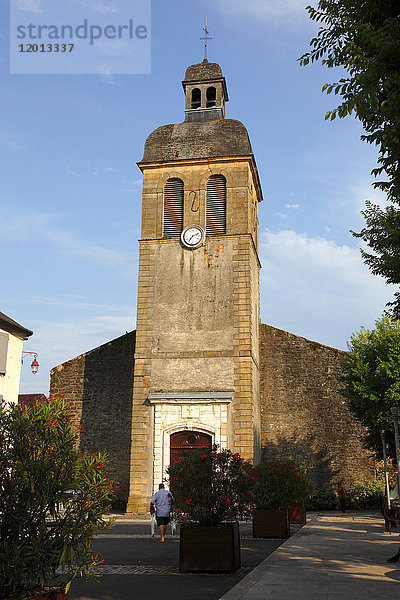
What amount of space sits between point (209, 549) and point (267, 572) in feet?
3.07

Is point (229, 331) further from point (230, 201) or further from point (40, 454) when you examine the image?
point (40, 454)

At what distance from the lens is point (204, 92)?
25.8 m

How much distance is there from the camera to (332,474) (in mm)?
23422

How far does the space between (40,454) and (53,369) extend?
2106 centimetres

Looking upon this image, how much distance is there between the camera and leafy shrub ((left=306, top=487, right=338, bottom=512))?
75.6ft

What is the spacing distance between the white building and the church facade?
4183 millimetres

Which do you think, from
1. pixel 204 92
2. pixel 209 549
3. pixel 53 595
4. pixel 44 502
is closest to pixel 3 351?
pixel 209 549

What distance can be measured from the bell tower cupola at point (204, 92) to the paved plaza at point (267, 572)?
1815cm

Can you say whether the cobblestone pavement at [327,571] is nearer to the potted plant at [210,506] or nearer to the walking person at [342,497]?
the potted plant at [210,506]

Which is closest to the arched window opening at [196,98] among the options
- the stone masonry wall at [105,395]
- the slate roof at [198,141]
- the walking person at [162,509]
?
the slate roof at [198,141]

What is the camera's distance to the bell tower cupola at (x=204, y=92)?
83.5 ft

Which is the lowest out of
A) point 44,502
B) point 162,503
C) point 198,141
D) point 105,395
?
point 162,503

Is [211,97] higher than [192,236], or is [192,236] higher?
[211,97]

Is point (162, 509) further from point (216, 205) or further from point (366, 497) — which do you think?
point (216, 205)
